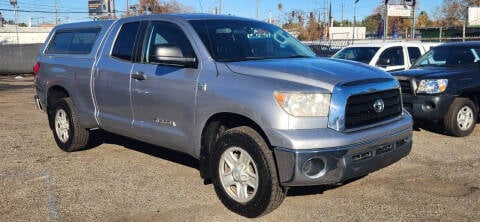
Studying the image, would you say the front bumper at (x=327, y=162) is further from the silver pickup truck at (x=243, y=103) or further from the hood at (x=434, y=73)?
the hood at (x=434, y=73)

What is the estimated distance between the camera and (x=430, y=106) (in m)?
7.48

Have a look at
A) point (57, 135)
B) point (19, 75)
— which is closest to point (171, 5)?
point (19, 75)

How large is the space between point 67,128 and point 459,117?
5.81m

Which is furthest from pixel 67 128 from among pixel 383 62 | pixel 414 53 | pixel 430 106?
pixel 414 53

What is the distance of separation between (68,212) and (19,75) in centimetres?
2198

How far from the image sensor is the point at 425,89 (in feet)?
24.7

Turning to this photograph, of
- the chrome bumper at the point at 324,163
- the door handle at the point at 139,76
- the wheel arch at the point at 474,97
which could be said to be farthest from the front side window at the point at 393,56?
the chrome bumper at the point at 324,163

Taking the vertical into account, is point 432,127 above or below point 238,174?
below

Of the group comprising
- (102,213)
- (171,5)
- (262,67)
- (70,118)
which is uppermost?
(171,5)

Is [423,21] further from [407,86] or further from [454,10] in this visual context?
[407,86]

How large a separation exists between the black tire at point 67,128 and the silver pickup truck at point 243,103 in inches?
16.9

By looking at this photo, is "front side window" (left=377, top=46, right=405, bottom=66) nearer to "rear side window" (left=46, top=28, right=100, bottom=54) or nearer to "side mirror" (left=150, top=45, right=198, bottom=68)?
"rear side window" (left=46, top=28, right=100, bottom=54)

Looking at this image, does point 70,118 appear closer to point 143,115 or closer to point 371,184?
point 143,115

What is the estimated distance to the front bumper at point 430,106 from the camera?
744 cm
